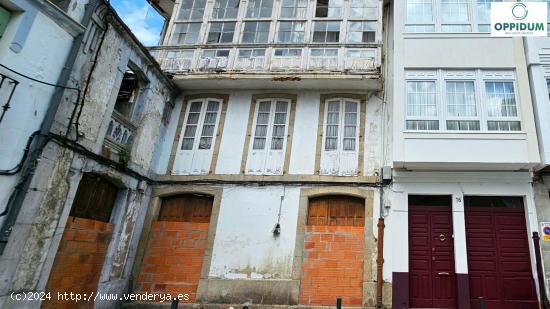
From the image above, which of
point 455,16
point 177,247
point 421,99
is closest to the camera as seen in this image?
point 421,99

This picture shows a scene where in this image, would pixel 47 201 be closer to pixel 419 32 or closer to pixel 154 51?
pixel 154 51

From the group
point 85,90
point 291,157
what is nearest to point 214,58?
point 291,157

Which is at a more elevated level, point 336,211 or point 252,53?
point 252,53

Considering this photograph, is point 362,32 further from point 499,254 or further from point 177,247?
point 177,247

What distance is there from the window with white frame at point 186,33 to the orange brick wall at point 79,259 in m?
6.15

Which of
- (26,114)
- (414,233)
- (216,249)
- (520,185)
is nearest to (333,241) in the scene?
(414,233)

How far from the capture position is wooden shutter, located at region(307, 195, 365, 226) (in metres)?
8.95

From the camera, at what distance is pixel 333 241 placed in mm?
8758

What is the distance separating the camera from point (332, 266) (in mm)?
8531

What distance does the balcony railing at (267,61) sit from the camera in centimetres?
952

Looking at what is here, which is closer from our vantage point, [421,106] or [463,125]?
[463,125]

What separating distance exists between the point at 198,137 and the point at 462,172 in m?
7.51

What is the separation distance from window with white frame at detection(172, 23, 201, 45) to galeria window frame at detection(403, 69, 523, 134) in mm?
6746

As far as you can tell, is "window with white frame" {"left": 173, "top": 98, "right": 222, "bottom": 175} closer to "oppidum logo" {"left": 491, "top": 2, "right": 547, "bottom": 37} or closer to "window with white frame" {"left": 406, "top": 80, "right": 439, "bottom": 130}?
"window with white frame" {"left": 406, "top": 80, "right": 439, "bottom": 130}
